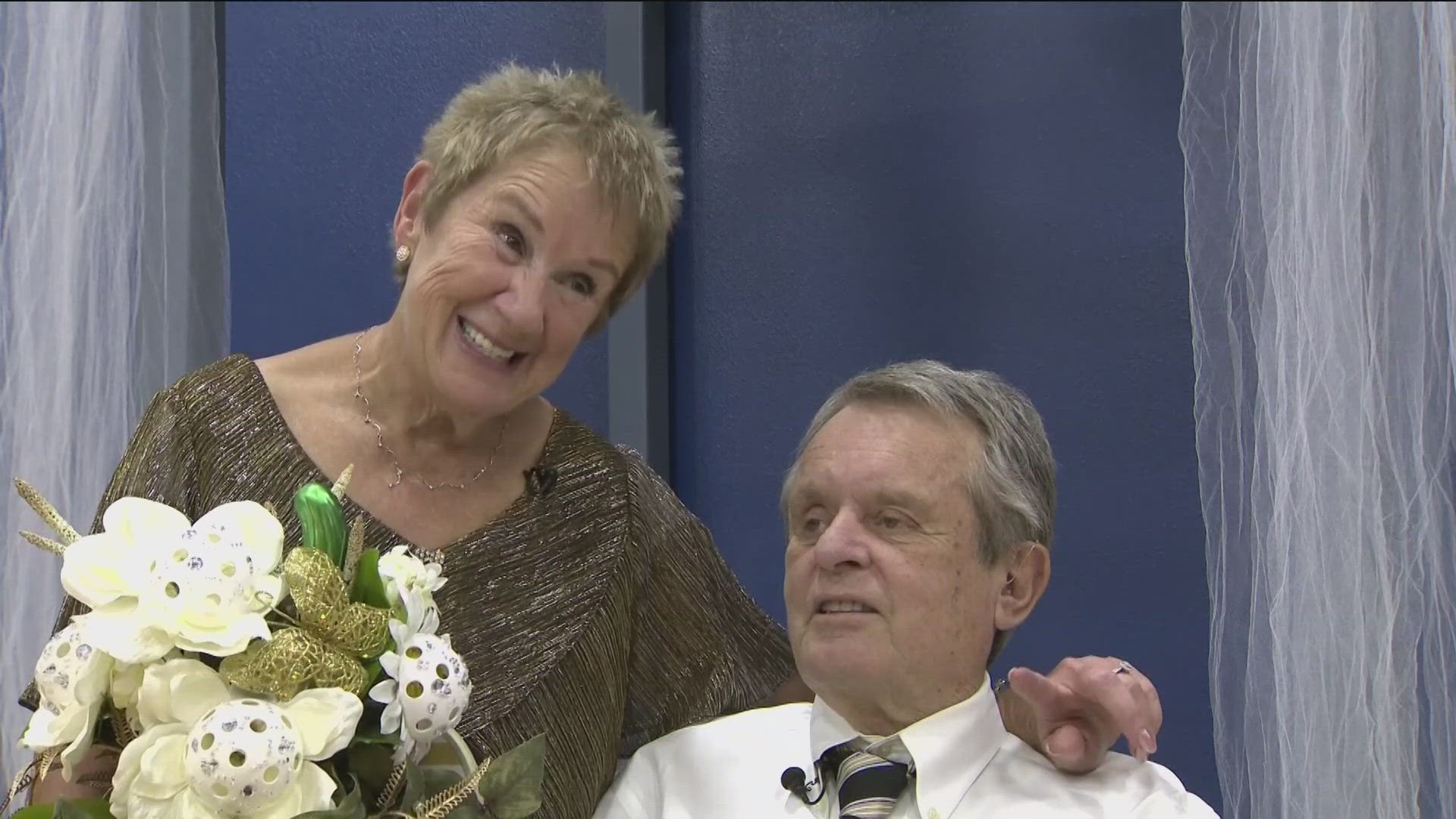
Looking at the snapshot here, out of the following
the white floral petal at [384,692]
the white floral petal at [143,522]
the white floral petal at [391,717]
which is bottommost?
the white floral petal at [391,717]

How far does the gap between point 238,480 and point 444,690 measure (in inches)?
29.4

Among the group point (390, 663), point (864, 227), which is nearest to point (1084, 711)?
point (390, 663)

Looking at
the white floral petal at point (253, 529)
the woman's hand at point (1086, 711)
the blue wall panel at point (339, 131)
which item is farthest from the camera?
the blue wall panel at point (339, 131)

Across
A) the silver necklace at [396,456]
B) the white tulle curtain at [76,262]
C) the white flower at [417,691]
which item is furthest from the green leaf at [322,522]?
the white tulle curtain at [76,262]

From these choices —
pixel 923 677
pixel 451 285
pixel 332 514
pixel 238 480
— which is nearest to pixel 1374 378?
pixel 923 677

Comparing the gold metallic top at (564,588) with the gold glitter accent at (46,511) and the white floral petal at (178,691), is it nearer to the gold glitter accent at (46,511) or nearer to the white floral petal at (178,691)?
the gold glitter accent at (46,511)

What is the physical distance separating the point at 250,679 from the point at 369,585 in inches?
6.1

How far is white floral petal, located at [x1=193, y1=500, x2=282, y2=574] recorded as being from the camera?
4.62 ft

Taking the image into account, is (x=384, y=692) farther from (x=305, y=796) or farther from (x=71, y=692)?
(x=71, y=692)

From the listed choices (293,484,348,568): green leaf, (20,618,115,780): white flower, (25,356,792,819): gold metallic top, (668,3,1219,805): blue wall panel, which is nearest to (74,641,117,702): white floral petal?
(20,618,115,780): white flower

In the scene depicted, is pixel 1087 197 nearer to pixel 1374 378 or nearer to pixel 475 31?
pixel 1374 378

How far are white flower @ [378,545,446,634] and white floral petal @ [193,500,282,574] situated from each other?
0.34ft

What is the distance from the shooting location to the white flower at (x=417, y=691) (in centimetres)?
140

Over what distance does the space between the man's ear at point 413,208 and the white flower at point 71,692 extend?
91 centimetres
